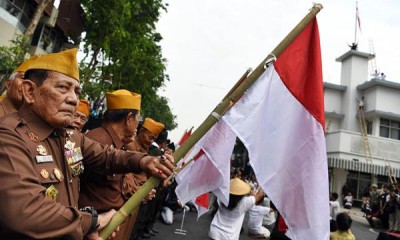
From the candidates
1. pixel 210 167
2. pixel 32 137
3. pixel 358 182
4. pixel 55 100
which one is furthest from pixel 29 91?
pixel 358 182

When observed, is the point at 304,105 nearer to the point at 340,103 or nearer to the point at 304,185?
the point at 304,185

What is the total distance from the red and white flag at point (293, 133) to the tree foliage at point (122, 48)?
33.8 feet

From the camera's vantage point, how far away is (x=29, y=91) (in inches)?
68.1

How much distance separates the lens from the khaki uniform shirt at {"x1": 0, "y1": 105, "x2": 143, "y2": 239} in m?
1.29

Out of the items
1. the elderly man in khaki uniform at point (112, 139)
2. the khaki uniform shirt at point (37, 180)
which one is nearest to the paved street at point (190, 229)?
the elderly man in khaki uniform at point (112, 139)

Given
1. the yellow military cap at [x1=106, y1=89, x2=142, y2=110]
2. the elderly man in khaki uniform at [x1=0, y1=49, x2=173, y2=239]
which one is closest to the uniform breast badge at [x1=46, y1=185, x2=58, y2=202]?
the elderly man in khaki uniform at [x1=0, y1=49, x2=173, y2=239]

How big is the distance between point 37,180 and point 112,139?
157 centimetres

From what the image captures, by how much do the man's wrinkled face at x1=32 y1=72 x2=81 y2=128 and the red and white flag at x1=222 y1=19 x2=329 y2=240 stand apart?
51.0 inches

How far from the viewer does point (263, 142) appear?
260 centimetres

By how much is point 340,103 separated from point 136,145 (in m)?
27.3

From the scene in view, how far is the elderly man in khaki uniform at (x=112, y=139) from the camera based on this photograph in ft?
9.12

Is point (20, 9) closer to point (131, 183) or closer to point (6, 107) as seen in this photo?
point (6, 107)

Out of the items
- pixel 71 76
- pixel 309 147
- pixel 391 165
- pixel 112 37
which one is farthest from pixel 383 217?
pixel 71 76

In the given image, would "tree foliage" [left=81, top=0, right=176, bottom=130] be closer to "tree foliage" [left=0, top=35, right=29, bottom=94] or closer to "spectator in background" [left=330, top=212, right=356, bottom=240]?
"tree foliage" [left=0, top=35, right=29, bottom=94]
